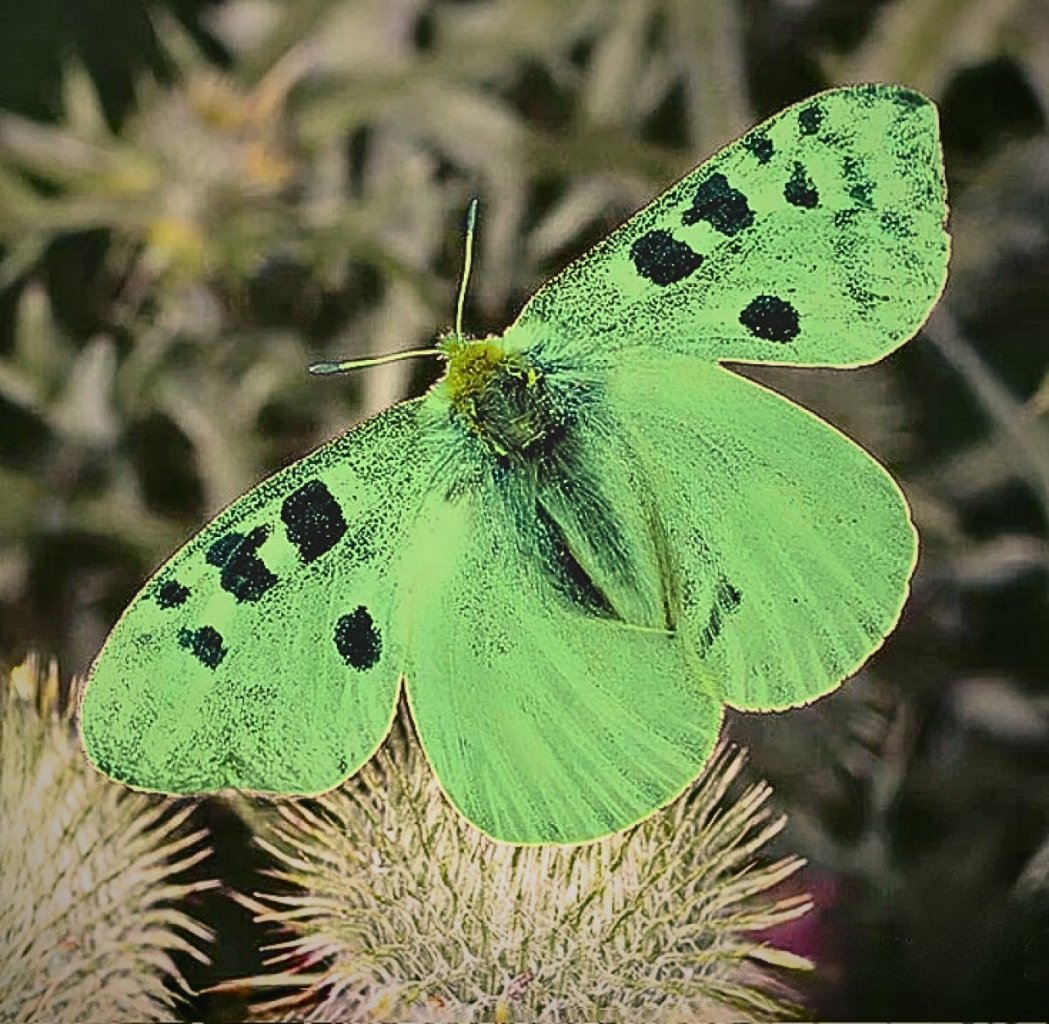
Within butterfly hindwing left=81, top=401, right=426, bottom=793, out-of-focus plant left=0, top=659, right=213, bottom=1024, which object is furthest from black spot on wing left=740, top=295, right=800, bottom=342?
out-of-focus plant left=0, top=659, right=213, bottom=1024

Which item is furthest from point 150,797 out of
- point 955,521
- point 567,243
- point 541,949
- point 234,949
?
point 955,521

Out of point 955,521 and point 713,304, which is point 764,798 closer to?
point 713,304

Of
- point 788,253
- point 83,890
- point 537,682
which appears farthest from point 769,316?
point 83,890

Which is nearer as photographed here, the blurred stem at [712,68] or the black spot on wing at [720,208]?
the black spot on wing at [720,208]

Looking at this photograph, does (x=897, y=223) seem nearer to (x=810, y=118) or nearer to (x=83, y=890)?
(x=810, y=118)

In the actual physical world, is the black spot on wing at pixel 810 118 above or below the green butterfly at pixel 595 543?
above

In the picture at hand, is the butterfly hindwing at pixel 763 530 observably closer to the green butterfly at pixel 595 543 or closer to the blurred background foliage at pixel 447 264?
the green butterfly at pixel 595 543

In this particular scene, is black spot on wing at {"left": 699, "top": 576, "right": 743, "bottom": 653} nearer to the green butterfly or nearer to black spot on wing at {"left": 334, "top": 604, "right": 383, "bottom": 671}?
the green butterfly

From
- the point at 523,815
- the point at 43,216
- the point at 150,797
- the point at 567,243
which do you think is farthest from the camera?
the point at 43,216

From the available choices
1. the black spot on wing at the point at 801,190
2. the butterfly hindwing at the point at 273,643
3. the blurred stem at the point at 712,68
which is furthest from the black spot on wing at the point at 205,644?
the blurred stem at the point at 712,68
